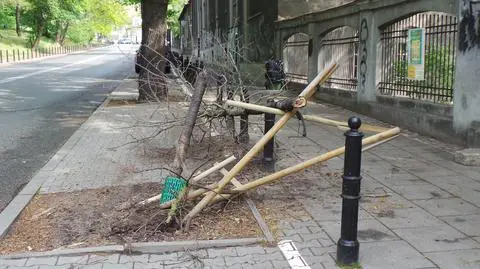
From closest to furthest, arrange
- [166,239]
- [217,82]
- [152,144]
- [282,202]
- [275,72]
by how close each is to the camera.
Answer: [166,239], [282,202], [217,82], [152,144], [275,72]

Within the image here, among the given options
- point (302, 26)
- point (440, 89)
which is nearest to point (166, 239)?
point (440, 89)

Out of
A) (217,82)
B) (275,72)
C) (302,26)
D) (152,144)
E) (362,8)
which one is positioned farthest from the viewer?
(302,26)

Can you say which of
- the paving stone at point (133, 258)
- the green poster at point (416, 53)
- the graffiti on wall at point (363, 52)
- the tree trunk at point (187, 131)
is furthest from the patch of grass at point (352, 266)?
the graffiti on wall at point (363, 52)

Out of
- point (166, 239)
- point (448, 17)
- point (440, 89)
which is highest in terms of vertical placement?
point (448, 17)

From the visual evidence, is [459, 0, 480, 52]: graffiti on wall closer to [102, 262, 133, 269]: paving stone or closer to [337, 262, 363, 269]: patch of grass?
[337, 262, 363, 269]: patch of grass

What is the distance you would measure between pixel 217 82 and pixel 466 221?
11.5ft

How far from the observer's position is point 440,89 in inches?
370

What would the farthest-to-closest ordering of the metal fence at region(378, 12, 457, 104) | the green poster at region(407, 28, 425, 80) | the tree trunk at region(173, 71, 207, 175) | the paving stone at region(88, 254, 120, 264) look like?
1. the green poster at region(407, 28, 425, 80)
2. the metal fence at region(378, 12, 457, 104)
3. the tree trunk at region(173, 71, 207, 175)
4. the paving stone at region(88, 254, 120, 264)

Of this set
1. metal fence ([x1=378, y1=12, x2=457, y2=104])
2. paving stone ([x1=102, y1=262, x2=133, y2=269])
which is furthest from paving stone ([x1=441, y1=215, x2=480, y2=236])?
metal fence ([x1=378, y1=12, x2=457, y2=104])

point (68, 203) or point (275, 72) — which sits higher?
point (275, 72)

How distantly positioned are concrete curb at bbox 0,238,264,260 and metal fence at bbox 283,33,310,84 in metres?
12.6

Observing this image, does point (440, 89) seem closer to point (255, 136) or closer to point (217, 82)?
point (255, 136)

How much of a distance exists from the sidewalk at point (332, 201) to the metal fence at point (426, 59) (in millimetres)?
927

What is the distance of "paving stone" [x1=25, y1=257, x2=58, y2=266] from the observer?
171 inches
